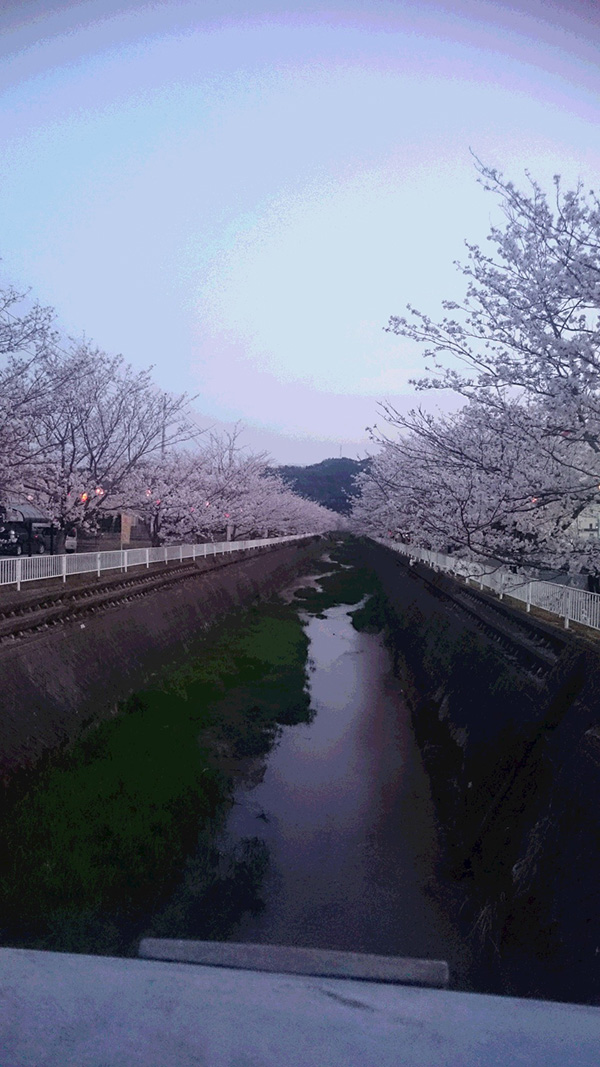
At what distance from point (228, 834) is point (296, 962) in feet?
19.2

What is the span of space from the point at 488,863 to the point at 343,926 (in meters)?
1.46

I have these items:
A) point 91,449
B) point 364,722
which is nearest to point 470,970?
point 364,722

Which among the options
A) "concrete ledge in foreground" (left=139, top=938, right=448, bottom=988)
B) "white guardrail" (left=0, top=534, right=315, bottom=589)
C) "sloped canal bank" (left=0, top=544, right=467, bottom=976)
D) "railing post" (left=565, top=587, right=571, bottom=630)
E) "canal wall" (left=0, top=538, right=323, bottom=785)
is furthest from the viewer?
"white guardrail" (left=0, top=534, right=315, bottom=589)

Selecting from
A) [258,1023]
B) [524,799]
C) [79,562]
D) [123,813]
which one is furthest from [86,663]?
[258,1023]

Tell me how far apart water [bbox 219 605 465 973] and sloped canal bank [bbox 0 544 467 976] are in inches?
0.9

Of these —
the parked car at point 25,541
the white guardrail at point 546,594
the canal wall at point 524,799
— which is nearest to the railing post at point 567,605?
the white guardrail at point 546,594

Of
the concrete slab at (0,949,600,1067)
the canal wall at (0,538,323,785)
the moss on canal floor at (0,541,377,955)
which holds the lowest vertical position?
the moss on canal floor at (0,541,377,955)

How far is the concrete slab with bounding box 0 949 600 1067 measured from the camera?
7.82ft

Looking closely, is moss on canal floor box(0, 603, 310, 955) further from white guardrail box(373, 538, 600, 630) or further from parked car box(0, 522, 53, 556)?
parked car box(0, 522, 53, 556)

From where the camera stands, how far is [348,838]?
9297mm

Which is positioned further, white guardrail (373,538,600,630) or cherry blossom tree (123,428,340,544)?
cherry blossom tree (123,428,340,544)

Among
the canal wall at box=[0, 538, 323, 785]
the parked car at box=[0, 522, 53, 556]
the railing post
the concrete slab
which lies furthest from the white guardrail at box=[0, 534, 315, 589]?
the concrete slab

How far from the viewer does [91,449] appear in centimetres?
2197

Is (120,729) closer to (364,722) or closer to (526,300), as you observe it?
(364,722)
